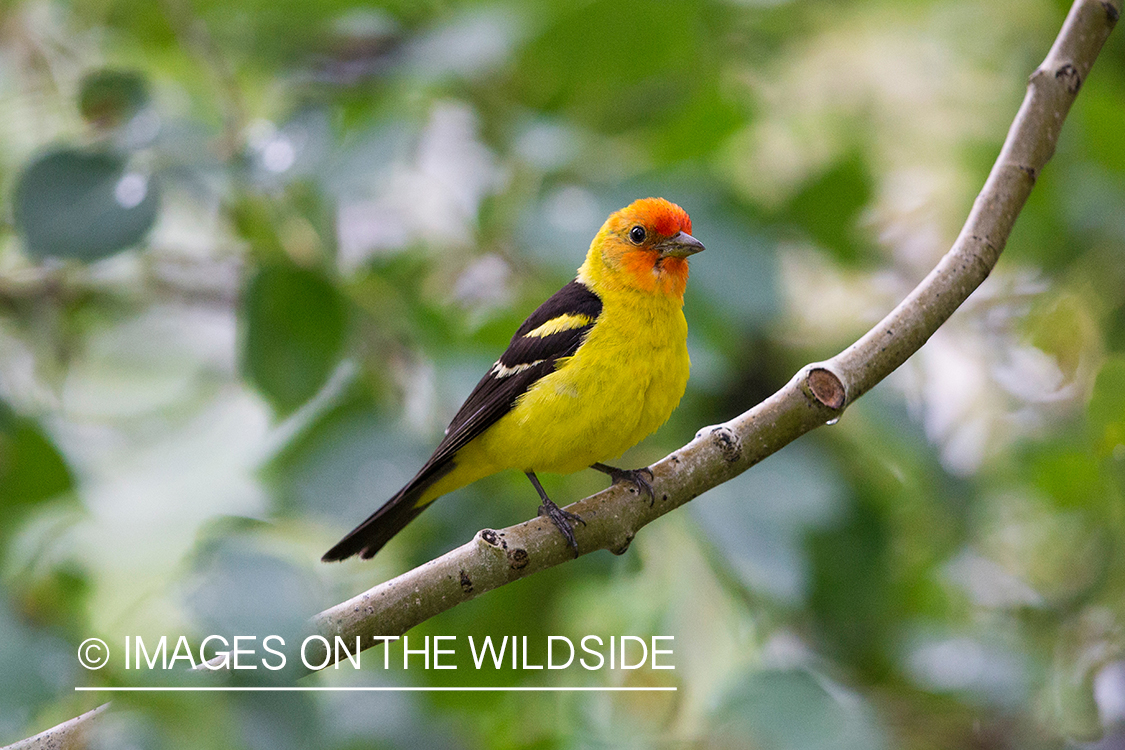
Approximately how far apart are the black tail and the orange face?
2.93 feet

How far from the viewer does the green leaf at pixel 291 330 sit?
292 cm

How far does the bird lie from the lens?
2.96 m

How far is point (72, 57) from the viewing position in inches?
168

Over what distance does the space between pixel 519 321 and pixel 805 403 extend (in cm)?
139

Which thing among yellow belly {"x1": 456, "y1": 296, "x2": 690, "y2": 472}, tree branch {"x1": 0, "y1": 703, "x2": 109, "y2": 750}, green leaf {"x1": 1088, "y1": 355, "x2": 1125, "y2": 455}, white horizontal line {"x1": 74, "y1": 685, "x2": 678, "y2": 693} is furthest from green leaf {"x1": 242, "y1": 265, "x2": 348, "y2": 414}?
green leaf {"x1": 1088, "y1": 355, "x2": 1125, "y2": 455}

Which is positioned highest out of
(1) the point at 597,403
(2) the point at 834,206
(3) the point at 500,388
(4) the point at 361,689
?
(2) the point at 834,206

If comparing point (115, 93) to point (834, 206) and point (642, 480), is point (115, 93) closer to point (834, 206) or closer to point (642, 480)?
point (642, 480)

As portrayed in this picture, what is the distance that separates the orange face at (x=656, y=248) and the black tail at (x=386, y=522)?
0.89 m

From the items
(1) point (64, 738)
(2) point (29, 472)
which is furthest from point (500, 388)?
(1) point (64, 738)

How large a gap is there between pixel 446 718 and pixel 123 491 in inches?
64.4

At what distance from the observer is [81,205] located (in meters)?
2.79

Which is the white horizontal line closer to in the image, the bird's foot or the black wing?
the black wing

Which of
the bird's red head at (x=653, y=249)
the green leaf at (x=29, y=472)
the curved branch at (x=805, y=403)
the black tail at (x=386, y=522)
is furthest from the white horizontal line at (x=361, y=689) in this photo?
the bird's red head at (x=653, y=249)

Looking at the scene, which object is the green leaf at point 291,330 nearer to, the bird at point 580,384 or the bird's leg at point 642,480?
the bird at point 580,384
